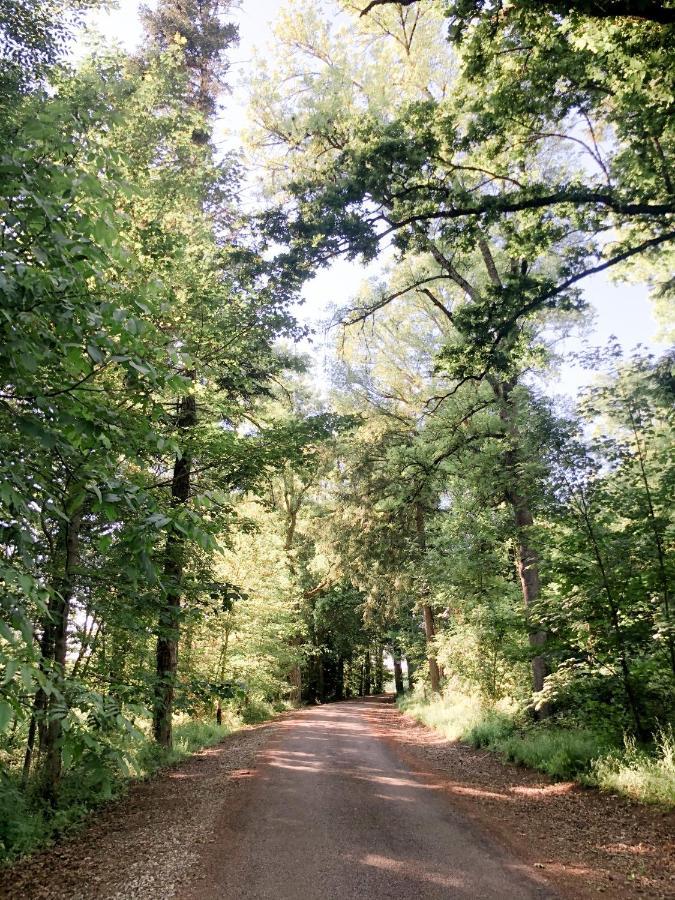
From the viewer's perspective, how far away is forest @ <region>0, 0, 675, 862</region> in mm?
3043

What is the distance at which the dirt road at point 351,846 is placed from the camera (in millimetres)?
5074

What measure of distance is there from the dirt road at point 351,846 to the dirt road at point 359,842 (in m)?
0.02

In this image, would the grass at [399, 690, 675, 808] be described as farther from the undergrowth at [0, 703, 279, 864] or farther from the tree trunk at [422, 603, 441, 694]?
the undergrowth at [0, 703, 279, 864]

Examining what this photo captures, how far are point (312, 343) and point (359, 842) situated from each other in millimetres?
8831

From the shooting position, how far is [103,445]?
9.23 feet

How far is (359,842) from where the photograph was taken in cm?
619

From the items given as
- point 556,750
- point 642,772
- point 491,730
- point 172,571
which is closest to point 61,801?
point 172,571

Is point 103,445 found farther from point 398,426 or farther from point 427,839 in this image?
point 398,426

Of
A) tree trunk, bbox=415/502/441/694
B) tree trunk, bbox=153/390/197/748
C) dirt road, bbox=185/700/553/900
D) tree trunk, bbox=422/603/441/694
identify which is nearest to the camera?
dirt road, bbox=185/700/553/900

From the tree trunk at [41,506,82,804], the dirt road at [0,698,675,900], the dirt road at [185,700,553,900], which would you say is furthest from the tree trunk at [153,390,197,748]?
the dirt road at [185,700,553,900]

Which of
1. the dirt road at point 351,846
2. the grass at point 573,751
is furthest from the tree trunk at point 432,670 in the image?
the dirt road at point 351,846

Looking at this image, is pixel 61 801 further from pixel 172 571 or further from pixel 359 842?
pixel 359 842

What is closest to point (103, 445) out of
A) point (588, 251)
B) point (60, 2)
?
point (588, 251)

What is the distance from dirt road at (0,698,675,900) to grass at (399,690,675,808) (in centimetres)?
26
